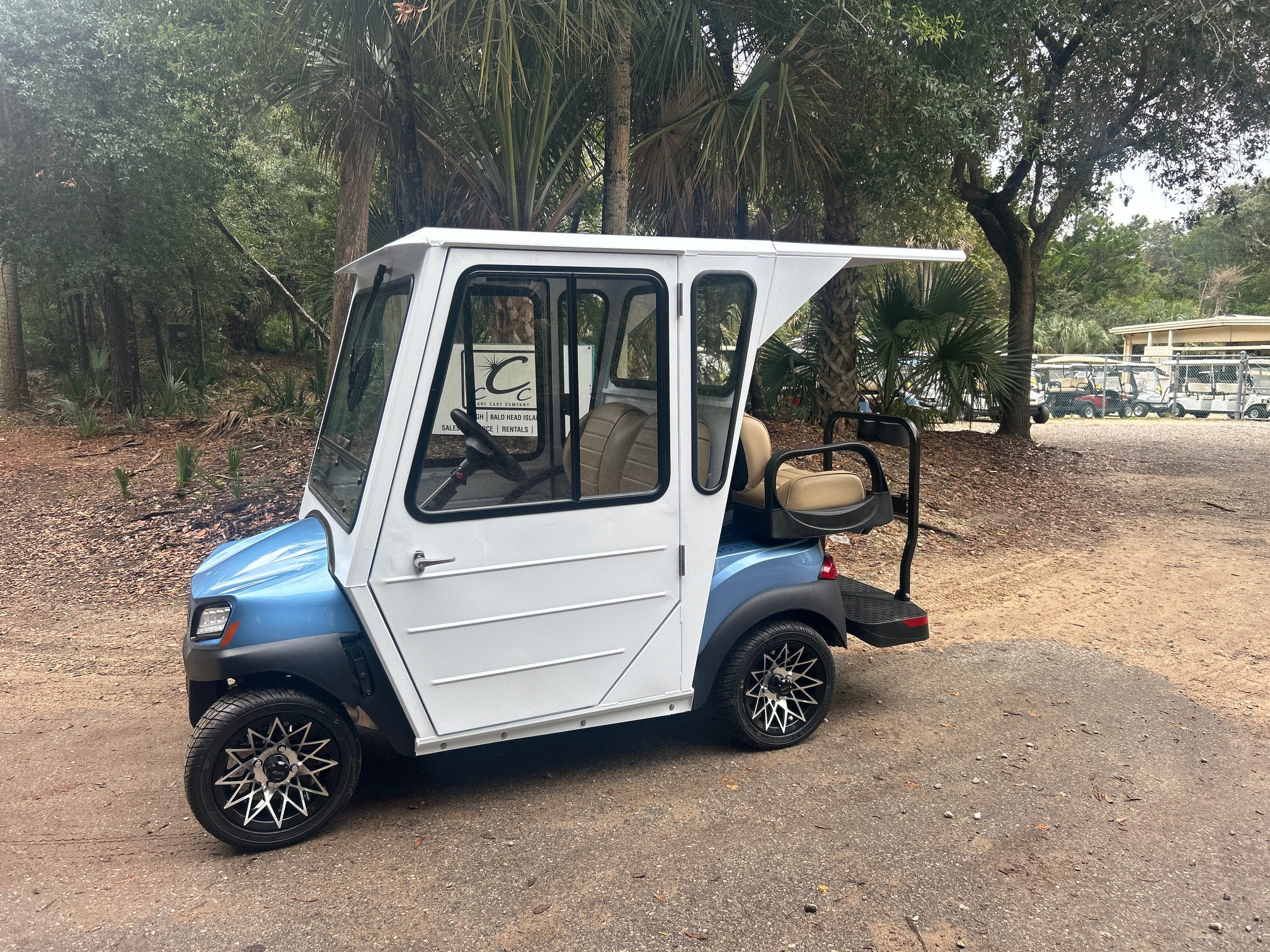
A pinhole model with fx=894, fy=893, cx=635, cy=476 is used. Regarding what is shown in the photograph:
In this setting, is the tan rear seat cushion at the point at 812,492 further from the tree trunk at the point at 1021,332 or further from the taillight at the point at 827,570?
the tree trunk at the point at 1021,332

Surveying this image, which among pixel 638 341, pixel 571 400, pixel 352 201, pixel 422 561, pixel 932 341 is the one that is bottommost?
pixel 422 561

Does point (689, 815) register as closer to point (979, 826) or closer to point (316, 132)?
point (979, 826)

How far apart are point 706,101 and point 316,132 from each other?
4.09 metres

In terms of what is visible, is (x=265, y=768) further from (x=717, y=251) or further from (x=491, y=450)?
(x=717, y=251)

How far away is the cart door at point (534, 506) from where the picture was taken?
10.5 ft

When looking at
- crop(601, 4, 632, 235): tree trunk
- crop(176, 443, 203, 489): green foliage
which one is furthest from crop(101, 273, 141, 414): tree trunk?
crop(601, 4, 632, 235): tree trunk

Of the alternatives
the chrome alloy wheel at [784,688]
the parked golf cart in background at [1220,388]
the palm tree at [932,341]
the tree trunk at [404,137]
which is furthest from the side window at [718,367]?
the parked golf cart in background at [1220,388]

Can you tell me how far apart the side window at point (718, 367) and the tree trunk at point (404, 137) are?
4374 mm

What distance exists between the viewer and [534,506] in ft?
11.0

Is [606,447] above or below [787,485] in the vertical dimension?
above

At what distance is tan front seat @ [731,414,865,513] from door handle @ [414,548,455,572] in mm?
1462

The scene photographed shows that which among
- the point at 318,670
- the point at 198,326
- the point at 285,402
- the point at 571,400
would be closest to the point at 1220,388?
the point at 285,402

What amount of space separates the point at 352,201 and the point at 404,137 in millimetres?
1644

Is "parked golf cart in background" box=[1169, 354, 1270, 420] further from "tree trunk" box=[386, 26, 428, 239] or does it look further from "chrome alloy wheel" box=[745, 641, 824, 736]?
"chrome alloy wheel" box=[745, 641, 824, 736]
